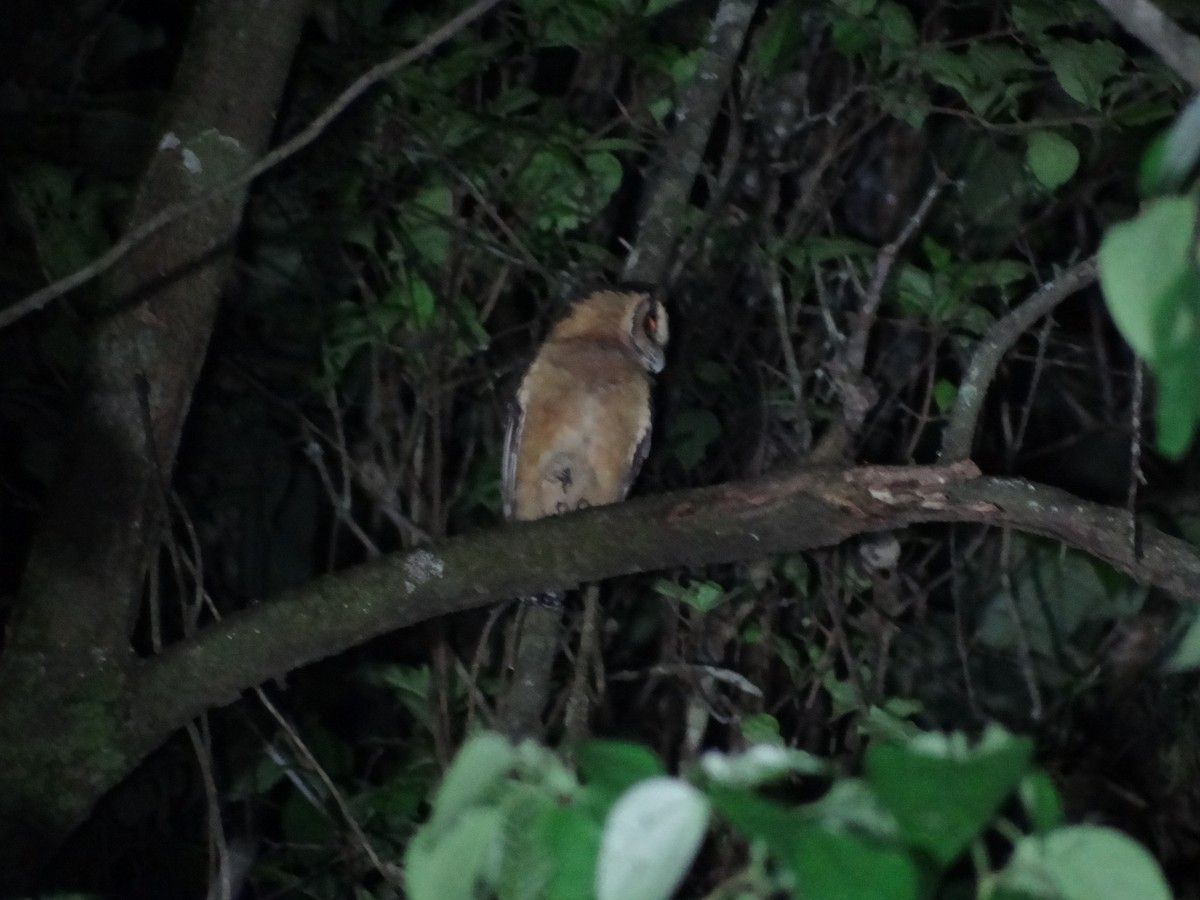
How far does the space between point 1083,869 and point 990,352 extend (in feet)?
3.96

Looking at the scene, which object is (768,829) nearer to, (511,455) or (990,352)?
(990,352)

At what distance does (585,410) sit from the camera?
3.21 metres

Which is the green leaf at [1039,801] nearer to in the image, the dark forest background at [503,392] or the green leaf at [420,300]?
the dark forest background at [503,392]

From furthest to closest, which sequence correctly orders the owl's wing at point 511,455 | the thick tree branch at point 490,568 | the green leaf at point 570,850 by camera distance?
the owl's wing at point 511,455 < the thick tree branch at point 490,568 < the green leaf at point 570,850

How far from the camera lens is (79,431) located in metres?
2.23

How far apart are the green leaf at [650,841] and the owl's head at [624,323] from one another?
2256 mm

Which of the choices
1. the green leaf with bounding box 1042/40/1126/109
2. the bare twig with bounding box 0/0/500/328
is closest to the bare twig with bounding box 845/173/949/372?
the green leaf with bounding box 1042/40/1126/109

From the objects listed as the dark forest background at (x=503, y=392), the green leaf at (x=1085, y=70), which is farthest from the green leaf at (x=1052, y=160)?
the green leaf at (x=1085, y=70)

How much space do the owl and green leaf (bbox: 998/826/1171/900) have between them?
230 centimetres

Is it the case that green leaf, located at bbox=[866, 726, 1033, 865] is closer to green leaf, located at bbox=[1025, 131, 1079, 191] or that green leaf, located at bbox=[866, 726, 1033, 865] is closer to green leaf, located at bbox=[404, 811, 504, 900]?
green leaf, located at bbox=[404, 811, 504, 900]

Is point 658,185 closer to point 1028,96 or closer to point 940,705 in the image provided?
point 1028,96

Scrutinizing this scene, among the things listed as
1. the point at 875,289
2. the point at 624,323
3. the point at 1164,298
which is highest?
the point at 1164,298

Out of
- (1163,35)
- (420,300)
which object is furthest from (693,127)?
(1163,35)

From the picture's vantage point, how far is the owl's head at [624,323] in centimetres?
298
